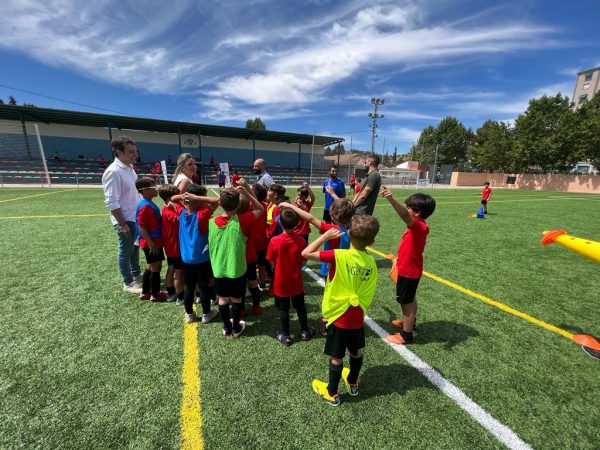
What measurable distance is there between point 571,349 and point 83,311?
20.8 feet

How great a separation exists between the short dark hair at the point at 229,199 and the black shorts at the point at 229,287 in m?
0.84

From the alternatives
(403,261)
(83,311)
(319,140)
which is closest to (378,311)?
(403,261)

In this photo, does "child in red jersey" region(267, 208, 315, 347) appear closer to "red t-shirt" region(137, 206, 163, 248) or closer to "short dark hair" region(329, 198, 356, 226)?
"short dark hair" region(329, 198, 356, 226)

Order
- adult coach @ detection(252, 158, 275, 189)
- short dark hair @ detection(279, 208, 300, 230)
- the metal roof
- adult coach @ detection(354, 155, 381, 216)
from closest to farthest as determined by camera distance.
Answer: short dark hair @ detection(279, 208, 300, 230) < adult coach @ detection(354, 155, 381, 216) < adult coach @ detection(252, 158, 275, 189) < the metal roof

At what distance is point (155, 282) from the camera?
13.7 feet

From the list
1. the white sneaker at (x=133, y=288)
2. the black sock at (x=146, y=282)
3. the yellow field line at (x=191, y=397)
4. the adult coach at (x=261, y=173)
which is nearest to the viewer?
the yellow field line at (x=191, y=397)

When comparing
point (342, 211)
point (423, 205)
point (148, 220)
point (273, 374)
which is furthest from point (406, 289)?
point (148, 220)

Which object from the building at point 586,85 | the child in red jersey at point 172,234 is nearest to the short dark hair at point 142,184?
the child in red jersey at point 172,234

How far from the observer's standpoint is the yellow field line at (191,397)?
209cm

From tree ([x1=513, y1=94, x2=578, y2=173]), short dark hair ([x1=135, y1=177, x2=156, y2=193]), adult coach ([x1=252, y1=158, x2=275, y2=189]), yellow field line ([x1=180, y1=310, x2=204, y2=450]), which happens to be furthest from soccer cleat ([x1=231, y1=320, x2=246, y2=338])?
tree ([x1=513, y1=94, x2=578, y2=173])

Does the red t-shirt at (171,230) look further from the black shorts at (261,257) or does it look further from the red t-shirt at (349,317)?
the red t-shirt at (349,317)

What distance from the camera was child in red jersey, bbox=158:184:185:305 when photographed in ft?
12.3

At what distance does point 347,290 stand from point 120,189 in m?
3.65

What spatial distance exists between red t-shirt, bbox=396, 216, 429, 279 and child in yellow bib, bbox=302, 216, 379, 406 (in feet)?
3.12
